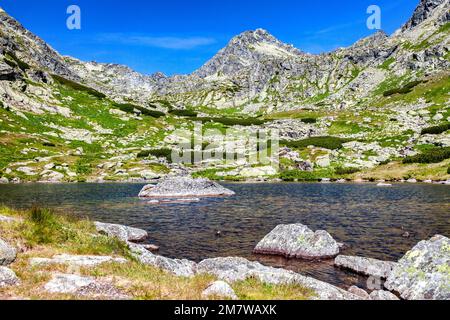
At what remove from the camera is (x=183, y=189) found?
2569 inches

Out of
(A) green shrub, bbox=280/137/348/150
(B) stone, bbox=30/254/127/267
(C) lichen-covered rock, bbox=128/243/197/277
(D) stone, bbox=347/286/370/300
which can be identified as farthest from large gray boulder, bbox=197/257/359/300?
(A) green shrub, bbox=280/137/348/150

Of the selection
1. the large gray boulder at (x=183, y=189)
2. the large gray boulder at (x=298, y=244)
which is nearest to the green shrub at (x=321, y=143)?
the large gray boulder at (x=183, y=189)

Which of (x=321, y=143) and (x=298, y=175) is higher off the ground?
(x=321, y=143)

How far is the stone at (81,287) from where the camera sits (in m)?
11.3

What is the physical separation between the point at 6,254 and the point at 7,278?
2.49 metres

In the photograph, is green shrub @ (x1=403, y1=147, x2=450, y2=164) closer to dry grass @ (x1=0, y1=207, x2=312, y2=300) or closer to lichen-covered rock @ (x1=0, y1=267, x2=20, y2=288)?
dry grass @ (x1=0, y1=207, x2=312, y2=300)

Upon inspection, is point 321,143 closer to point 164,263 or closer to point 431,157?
point 431,157

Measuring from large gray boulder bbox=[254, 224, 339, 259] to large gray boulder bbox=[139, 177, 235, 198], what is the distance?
125 feet

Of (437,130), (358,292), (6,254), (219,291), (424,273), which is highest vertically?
(437,130)

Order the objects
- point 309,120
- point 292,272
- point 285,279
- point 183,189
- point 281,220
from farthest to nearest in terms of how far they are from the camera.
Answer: point 309,120 → point 183,189 → point 281,220 → point 292,272 → point 285,279

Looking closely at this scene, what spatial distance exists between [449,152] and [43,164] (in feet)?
380

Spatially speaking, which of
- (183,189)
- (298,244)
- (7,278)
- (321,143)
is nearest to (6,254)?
(7,278)

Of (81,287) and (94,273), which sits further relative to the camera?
(94,273)

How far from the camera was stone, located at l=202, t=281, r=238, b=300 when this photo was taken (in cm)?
1150
